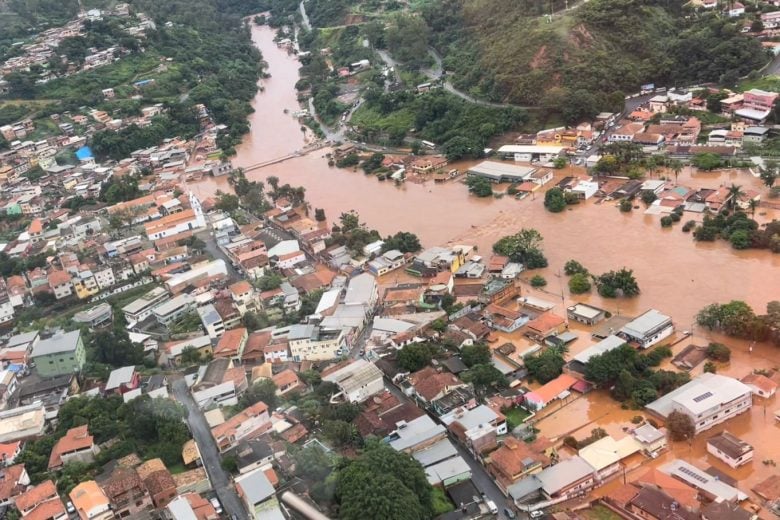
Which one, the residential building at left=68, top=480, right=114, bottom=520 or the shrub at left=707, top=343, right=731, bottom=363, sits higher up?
the residential building at left=68, top=480, right=114, bottom=520

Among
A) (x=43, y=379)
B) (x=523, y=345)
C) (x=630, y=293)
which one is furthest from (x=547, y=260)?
(x=43, y=379)

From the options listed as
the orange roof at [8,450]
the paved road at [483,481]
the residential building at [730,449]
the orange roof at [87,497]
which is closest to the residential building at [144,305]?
A: the orange roof at [8,450]

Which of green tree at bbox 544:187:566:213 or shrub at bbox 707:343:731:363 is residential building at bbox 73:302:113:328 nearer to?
green tree at bbox 544:187:566:213

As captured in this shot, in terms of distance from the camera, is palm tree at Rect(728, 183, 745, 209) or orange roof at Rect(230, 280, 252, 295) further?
palm tree at Rect(728, 183, 745, 209)

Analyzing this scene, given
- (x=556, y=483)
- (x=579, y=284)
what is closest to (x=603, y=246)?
(x=579, y=284)

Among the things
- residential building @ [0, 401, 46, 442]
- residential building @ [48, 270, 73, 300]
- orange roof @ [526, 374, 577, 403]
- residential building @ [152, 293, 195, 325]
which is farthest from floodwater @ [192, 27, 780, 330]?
residential building @ [0, 401, 46, 442]

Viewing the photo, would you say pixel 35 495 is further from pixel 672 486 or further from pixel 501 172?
pixel 501 172
